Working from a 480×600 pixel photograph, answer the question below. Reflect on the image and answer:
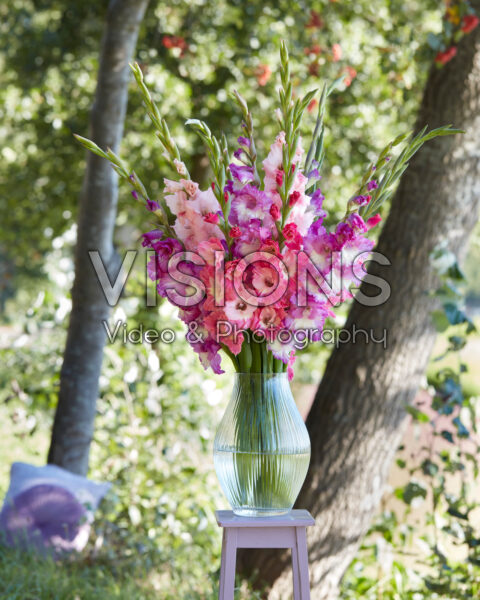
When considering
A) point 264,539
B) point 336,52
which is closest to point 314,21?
point 336,52

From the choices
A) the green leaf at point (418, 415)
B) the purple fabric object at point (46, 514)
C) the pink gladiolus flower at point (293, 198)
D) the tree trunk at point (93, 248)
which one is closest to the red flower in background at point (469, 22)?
the tree trunk at point (93, 248)

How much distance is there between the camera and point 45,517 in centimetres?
277

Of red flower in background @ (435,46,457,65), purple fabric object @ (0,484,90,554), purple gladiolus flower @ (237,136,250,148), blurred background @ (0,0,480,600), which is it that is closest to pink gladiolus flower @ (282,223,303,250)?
purple gladiolus flower @ (237,136,250,148)

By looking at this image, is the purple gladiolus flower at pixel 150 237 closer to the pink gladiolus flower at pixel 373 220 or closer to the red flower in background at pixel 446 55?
the pink gladiolus flower at pixel 373 220

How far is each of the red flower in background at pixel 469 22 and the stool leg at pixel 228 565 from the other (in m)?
2.08

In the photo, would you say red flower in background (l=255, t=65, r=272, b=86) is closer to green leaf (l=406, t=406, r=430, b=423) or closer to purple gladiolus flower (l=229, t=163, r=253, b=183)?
green leaf (l=406, t=406, r=430, b=423)

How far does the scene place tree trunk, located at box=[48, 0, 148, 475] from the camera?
3.03 meters

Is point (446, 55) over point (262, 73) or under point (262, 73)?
under

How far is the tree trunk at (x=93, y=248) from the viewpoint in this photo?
3.03 metres

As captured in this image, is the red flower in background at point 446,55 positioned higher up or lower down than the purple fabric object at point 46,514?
higher up

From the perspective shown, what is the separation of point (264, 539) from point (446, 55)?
6.54 feet

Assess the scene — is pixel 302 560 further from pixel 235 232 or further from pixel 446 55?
pixel 446 55

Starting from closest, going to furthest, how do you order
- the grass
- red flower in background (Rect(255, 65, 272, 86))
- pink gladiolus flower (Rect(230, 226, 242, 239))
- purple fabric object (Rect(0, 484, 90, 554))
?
pink gladiolus flower (Rect(230, 226, 242, 239)), the grass, purple fabric object (Rect(0, 484, 90, 554)), red flower in background (Rect(255, 65, 272, 86))

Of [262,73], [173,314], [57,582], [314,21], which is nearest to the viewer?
[57,582]
